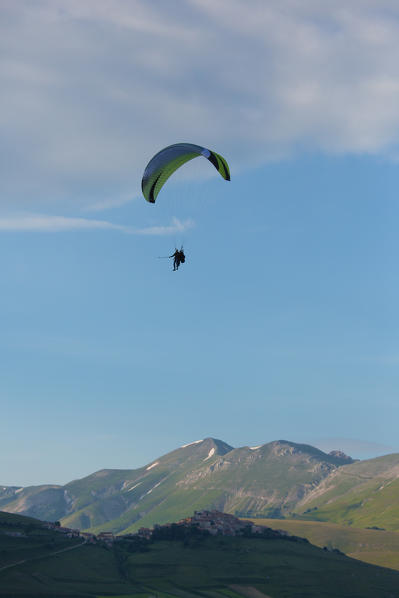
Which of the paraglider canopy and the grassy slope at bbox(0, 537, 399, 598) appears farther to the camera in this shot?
the grassy slope at bbox(0, 537, 399, 598)

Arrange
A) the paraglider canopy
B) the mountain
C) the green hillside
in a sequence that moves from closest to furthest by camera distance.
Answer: the paraglider canopy, the green hillside, the mountain

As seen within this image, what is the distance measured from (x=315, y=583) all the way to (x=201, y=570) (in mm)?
34074

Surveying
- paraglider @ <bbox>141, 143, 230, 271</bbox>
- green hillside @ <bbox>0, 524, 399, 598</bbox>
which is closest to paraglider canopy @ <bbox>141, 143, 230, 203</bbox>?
paraglider @ <bbox>141, 143, 230, 271</bbox>

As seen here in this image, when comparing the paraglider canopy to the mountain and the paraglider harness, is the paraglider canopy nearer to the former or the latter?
the paraglider harness

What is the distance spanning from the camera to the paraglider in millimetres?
71500

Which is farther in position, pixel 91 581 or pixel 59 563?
pixel 59 563

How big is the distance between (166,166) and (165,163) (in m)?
0.39

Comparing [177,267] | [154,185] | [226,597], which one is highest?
[154,185]

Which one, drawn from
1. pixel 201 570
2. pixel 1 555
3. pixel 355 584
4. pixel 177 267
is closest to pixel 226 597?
pixel 201 570

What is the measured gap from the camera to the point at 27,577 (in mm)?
163750

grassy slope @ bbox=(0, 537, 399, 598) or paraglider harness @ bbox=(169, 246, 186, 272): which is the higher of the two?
paraglider harness @ bbox=(169, 246, 186, 272)

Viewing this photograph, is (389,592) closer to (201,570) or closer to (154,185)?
(201,570)

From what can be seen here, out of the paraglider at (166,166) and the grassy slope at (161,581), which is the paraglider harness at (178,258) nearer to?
the paraglider at (166,166)

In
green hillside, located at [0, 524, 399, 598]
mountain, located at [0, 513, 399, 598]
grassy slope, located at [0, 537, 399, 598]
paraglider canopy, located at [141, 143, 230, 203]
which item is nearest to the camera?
→ paraglider canopy, located at [141, 143, 230, 203]
